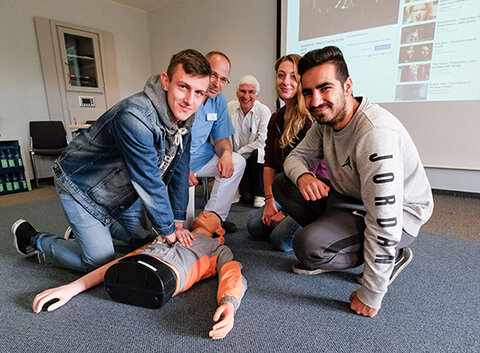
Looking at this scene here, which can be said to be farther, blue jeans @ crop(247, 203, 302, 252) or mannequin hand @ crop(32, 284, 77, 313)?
→ blue jeans @ crop(247, 203, 302, 252)

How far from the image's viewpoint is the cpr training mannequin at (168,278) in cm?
92

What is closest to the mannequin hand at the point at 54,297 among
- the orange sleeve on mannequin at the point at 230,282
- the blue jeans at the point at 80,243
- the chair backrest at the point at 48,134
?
the blue jeans at the point at 80,243

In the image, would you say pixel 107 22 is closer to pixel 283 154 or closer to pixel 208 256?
pixel 283 154

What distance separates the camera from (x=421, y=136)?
253 cm

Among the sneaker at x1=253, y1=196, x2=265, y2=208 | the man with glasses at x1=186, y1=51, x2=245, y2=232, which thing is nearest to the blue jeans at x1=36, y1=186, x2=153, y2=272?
the man with glasses at x1=186, y1=51, x2=245, y2=232

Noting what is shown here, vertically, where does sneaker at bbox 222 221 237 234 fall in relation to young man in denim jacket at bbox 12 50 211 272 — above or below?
below

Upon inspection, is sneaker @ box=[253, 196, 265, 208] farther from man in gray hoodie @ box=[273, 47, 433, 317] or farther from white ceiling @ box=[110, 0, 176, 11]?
→ white ceiling @ box=[110, 0, 176, 11]

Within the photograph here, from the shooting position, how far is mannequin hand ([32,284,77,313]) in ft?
3.21

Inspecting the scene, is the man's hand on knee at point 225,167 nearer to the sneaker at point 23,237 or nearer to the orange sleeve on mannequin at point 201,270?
the orange sleeve on mannequin at point 201,270

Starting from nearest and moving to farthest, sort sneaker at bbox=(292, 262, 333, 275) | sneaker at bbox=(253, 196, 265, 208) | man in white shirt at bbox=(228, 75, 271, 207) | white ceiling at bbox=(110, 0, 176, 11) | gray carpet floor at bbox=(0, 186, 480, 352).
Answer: gray carpet floor at bbox=(0, 186, 480, 352) < sneaker at bbox=(292, 262, 333, 275) < sneaker at bbox=(253, 196, 265, 208) < man in white shirt at bbox=(228, 75, 271, 207) < white ceiling at bbox=(110, 0, 176, 11)

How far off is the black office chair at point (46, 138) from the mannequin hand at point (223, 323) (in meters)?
3.52

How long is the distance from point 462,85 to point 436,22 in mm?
585

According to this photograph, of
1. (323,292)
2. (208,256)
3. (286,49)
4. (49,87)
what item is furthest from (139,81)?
(323,292)

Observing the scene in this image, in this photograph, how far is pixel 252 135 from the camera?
2502mm
